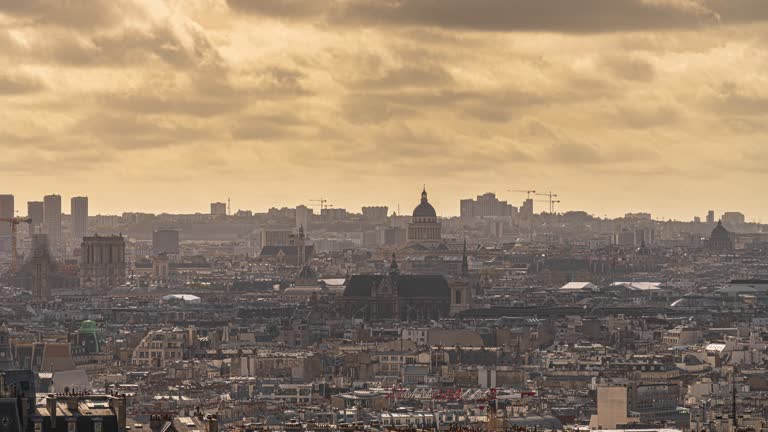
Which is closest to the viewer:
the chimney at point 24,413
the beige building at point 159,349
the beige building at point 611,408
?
the chimney at point 24,413

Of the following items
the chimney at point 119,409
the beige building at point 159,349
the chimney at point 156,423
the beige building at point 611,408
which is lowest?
the beige building at point 611,408

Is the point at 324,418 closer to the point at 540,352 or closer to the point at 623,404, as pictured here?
the point at 623,404

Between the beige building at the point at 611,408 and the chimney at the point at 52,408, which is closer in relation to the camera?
the chimney at the point at 52,408

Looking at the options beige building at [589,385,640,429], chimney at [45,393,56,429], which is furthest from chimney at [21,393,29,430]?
beige building at [589,385,640,429]

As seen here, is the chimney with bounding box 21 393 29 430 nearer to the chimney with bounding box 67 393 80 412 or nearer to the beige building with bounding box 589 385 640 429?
the chimney with bounding box 67 393 80 412

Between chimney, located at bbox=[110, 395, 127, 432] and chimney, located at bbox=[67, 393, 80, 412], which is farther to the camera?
chimney, located at bbox=[110, 395, 127, 432]

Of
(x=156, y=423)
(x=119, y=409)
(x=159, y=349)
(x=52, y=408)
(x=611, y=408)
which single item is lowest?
(x=611, y=408)

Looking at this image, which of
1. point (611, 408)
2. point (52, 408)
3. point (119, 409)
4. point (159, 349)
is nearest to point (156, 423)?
point (119, 409)

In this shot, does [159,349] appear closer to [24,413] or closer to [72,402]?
[72,402]

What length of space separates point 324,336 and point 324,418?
275ft

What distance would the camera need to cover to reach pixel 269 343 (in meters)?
184

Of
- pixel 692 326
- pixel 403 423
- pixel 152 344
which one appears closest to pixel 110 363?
pixel 152 344

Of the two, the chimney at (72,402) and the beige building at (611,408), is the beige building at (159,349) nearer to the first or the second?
the beige building at (611,408)

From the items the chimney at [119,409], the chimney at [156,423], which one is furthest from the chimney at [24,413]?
the chimney at [156,423]
